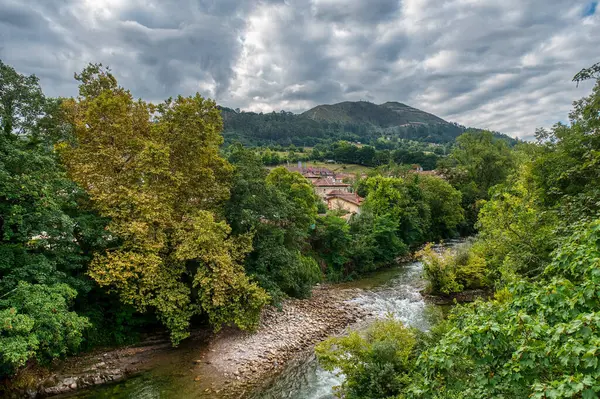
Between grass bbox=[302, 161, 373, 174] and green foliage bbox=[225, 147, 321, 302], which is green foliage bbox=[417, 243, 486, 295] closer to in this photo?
green foliage bbox=[225, 147, 321, 302]

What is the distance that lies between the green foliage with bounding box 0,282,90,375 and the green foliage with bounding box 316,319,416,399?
875 cm

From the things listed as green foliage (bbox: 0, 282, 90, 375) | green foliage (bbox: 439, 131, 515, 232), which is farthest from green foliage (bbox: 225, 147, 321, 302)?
green foliage (bbox: 439, 131, 515, 232)

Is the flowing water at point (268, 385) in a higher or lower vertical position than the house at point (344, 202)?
lower

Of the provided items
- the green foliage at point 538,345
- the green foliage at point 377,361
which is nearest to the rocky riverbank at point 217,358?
the green foliage at point 377,361

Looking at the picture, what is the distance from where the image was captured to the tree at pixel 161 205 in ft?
46.5

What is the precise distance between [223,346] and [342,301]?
31.3 feet

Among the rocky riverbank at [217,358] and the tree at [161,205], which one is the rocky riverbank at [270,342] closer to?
the rocky riverbank at [217,358]

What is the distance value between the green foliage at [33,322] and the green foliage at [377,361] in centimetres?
875

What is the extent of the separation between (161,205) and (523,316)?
1393cm

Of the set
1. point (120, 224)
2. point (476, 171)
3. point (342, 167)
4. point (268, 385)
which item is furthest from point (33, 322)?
point (342, 167)

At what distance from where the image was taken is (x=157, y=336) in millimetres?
16750

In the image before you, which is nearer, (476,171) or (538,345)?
(538,345)

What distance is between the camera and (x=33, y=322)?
9.96 meters

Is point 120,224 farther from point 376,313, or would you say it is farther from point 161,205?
point 376,313
